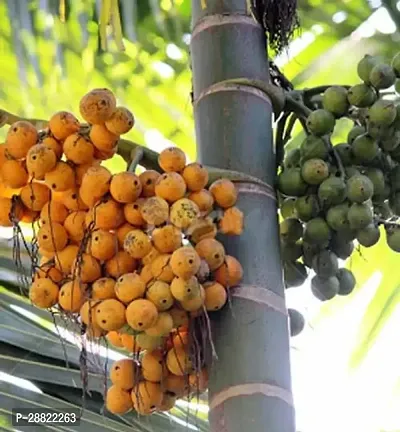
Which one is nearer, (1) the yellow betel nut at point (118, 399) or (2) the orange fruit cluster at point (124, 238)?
(2) the orange fruit cluster at point (124, 238)

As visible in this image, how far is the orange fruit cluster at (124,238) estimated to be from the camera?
4.63 feet

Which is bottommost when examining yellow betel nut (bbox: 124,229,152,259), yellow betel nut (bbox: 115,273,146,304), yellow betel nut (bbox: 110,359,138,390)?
yellow betel nut (bbox: 110,359,138,390)

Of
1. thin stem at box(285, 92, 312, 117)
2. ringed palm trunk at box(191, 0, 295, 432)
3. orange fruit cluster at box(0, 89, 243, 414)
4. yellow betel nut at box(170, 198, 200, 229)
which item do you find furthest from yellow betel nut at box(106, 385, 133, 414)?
thin stem at box(285, 92, 312, 117)

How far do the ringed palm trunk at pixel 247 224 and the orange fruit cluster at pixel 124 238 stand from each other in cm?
4

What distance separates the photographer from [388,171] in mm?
1769

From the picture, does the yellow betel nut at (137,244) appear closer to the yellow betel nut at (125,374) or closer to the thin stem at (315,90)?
the yellow betel nut at (125,374)

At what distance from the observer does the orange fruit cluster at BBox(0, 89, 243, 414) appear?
141 centimetres

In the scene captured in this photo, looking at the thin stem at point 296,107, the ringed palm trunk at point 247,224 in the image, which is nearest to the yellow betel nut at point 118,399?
the ringed palm trunk at point 247,224

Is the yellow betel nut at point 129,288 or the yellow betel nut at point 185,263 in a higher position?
the yellow betel nut at point 185,263

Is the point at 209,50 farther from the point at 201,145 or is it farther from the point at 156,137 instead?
the point at 156,137

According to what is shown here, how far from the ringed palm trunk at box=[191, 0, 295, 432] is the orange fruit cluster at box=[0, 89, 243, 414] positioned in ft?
0.15

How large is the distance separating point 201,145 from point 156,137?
111 centimetres

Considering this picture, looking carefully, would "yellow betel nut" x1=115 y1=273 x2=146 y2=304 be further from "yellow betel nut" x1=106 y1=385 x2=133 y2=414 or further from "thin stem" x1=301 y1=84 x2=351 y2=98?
"thin stem" x1=301 y1=84 x2=351 y2=98

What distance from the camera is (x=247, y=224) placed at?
1.54 meters
